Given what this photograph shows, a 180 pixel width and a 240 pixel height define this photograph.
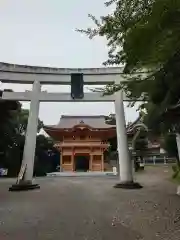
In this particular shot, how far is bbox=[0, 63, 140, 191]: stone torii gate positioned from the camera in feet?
42.5

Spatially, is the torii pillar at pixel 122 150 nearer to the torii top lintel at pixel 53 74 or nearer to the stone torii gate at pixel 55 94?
the stone torii gate at pixel 55 94

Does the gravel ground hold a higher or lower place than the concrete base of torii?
lower

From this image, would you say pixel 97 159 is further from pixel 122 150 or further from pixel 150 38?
pixel 150 38

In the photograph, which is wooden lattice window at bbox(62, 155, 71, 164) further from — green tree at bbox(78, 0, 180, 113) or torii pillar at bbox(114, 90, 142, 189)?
green tree at bbox(78, 0, 180, 113)

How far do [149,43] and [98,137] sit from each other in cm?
2233

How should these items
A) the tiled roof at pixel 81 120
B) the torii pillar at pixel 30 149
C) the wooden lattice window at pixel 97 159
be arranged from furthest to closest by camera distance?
the tiled roof at pixel 81 120
the wooden lattice window at pixel 97 159
the torii pillar at pixel 30 149

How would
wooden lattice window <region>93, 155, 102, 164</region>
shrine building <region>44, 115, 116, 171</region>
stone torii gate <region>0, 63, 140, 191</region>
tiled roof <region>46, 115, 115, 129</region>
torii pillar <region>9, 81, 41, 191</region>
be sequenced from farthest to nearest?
tiled roof <region>46, 115, 115, 129</region>, wooden lattice window <region>93, 155, 102, 164</region>, shrine building <region>44, 115, 116, 171</region>, stone torii gate <region>0, 63, 140, 191</region>, torii pillar <region>9, 81, 41, 191</region>

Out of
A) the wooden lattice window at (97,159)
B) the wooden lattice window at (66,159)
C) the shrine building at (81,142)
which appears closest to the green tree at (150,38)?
the shrine building at (81,142)

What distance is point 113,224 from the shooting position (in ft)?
18.0

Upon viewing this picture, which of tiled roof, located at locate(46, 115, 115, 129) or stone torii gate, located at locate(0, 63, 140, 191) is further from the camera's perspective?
tiled roof, located at locate(46, 115, 115, 129)

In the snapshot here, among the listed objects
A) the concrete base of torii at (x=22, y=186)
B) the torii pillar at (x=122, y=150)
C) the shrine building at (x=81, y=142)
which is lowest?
the concrete base of torii at (x=22, y=186)

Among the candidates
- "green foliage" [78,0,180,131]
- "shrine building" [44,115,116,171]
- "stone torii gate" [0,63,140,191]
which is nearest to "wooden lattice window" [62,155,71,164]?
"shrine building" [44,115,116,171]

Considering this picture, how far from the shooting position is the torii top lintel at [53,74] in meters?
13.7

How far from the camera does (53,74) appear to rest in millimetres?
14008
